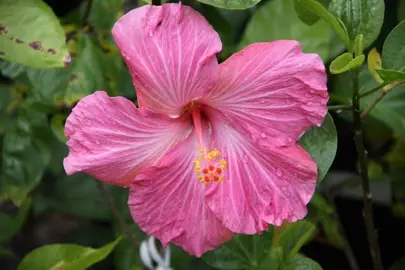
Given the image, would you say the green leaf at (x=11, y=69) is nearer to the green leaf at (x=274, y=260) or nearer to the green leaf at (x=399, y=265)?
the green leaf at (x=274, y=260)

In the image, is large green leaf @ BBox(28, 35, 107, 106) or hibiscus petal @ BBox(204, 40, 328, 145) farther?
large green leaf @ BBox(28, 35, 107, 106)

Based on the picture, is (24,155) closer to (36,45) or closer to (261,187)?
(36,45)

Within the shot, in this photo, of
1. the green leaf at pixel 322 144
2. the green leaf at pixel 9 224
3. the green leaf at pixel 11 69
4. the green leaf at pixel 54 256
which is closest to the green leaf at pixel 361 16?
the green leaf at pixel 322 144

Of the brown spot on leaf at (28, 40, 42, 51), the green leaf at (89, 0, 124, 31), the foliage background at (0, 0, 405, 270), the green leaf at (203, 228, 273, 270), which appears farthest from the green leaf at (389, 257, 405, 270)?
the brown spot on leaf at (28, 40, 42, 51)

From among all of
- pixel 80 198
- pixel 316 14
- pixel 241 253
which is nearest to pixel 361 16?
pixel 316 14

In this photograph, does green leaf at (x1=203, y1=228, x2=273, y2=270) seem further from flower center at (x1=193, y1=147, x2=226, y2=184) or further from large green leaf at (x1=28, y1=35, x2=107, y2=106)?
large green leaf at (x1=28, y1=35, x2=107, y2=106)

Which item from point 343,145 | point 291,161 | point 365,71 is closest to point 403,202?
point 343,145
